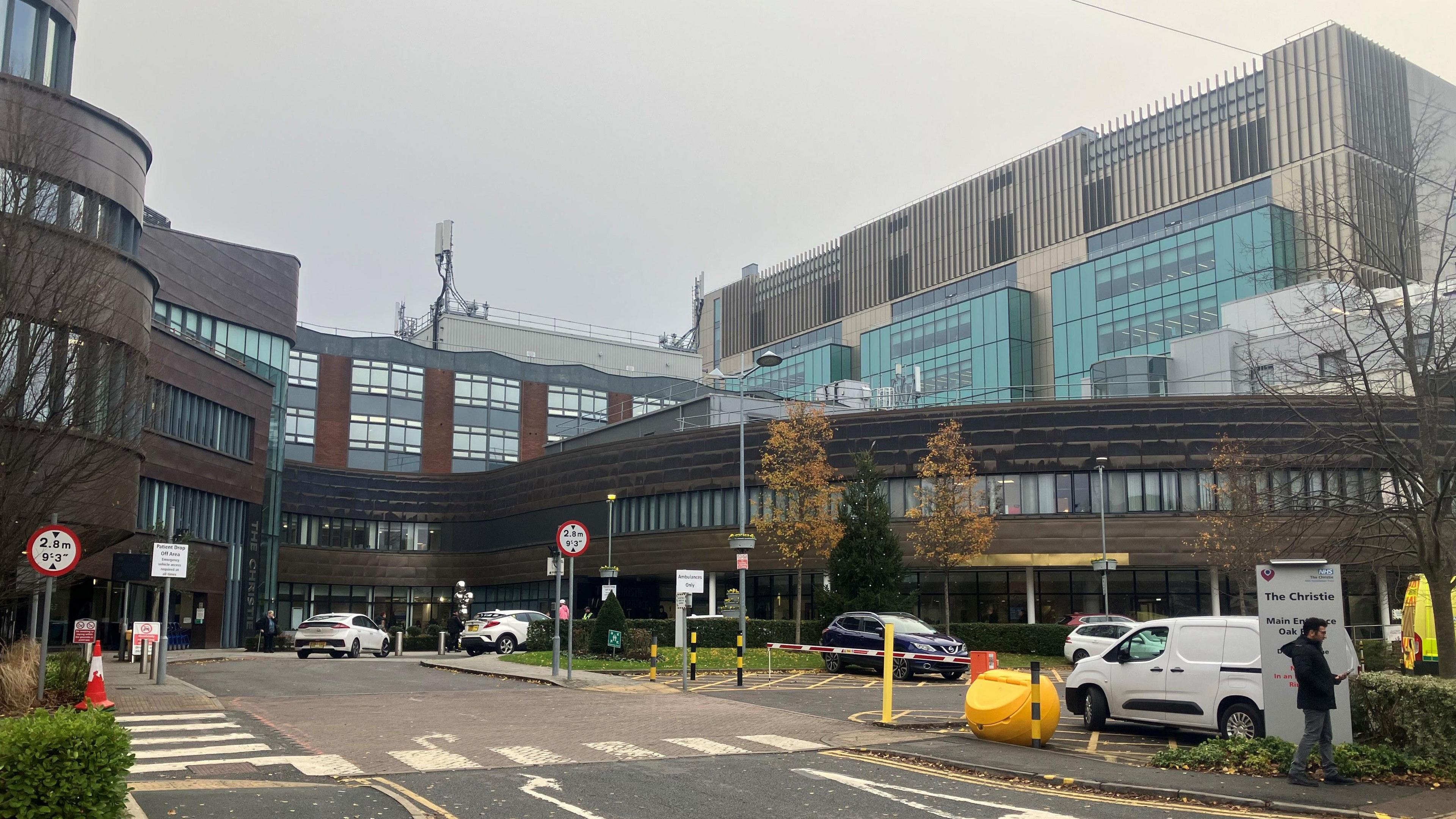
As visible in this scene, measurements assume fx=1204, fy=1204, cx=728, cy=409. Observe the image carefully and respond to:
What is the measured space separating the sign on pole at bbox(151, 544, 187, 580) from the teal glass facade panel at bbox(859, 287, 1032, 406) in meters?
54.2

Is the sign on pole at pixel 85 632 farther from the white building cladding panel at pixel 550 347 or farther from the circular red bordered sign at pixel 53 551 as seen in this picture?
the white building cladding panel at pixel 550 347

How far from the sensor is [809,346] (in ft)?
315

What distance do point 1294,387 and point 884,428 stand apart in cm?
3037

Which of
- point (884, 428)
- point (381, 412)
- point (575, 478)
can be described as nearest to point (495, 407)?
point (381, 412)

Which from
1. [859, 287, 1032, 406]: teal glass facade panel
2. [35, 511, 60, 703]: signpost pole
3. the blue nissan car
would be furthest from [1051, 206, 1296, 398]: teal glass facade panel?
[35, 511, 60, 703]: signpost pole

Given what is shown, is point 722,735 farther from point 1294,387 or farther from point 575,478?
point 575,478

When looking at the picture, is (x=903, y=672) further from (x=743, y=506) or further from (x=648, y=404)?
(x=648, y=404)

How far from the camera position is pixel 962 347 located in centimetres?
8169

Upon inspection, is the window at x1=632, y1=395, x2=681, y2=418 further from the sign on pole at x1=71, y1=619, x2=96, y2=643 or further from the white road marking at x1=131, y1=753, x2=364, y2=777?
the white road marking at x1=131, y1=753, x2=364, y2=777

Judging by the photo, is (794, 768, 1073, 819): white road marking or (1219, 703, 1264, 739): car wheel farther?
(1219, 703, 1264, 739): car wheel

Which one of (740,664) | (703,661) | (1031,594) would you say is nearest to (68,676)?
(740,664)

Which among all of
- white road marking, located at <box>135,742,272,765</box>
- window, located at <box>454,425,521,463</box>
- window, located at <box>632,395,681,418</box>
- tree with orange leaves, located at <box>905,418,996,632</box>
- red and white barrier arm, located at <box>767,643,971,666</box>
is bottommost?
white road marking, located at <box>135,742,272,765</box>

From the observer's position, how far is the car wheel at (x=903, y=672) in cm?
2883

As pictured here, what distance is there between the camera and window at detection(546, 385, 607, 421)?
277 ft
